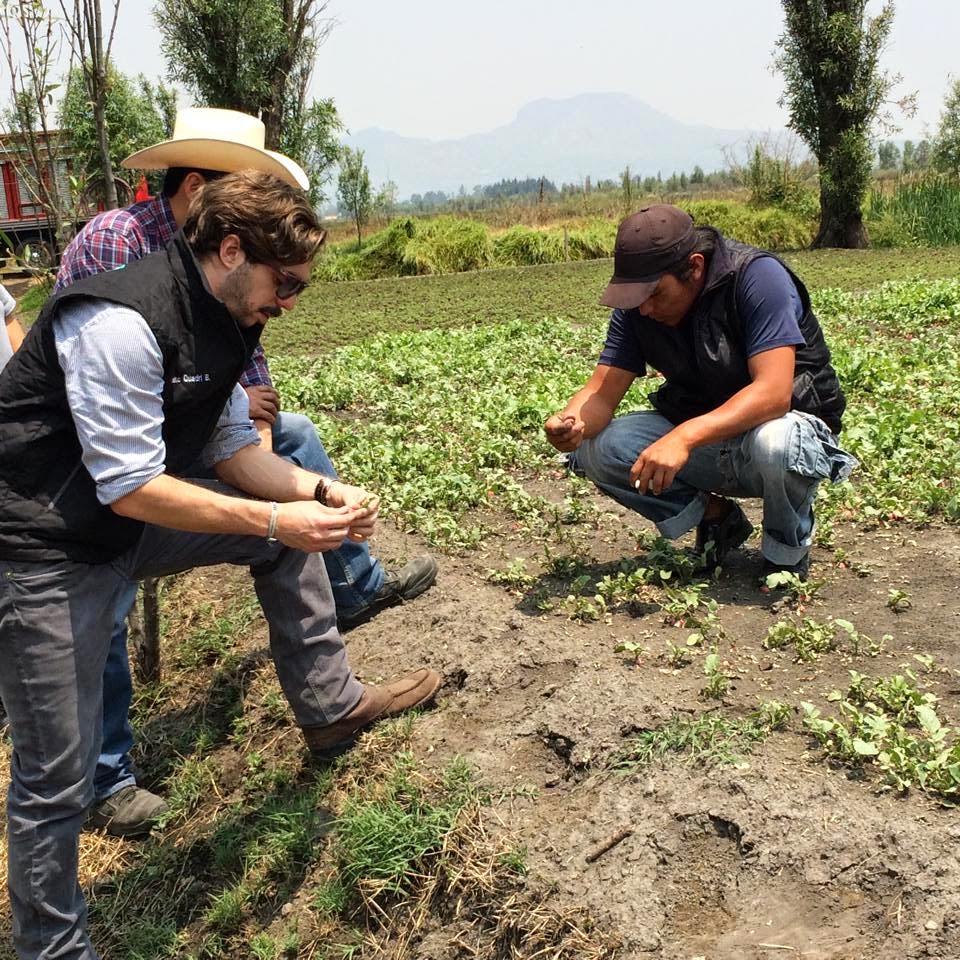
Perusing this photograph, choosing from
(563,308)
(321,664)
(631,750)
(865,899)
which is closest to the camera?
(865,899)

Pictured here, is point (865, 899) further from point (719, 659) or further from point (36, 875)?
point (36, 875)

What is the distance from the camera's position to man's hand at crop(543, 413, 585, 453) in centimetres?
428

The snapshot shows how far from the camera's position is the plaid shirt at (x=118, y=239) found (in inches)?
137

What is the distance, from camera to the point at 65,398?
8.61 feet

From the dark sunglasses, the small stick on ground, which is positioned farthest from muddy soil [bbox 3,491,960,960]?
the dark sunglasses

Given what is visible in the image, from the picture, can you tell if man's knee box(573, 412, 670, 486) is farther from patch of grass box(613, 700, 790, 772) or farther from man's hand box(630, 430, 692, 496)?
patch of grass box(613, 700, 790, 772)

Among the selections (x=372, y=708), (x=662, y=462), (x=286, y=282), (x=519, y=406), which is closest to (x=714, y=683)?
(x=662, y=462)

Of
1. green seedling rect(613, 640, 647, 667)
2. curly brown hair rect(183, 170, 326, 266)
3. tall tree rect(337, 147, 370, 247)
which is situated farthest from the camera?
tall tree rect(337, 147, 370, 247)

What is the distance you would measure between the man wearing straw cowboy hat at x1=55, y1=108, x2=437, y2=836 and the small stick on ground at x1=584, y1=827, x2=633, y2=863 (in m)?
1.64

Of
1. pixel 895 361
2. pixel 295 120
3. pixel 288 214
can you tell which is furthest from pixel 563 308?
pixel 288 214

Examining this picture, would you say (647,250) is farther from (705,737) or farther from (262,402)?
(705,737)

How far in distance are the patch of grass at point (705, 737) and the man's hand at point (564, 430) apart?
1437 mm

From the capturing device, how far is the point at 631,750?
3143 mm

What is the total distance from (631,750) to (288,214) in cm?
179
